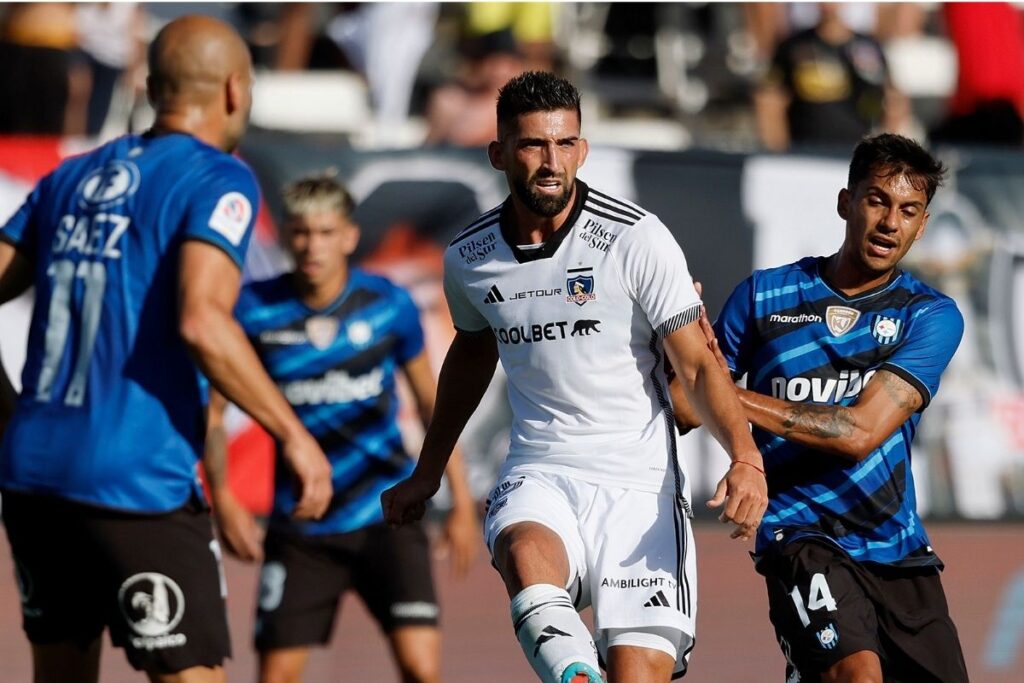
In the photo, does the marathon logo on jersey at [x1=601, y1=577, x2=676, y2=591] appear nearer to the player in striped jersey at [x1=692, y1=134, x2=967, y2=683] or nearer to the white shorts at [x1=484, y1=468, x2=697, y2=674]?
the white shorts at [x1=484, y1=468, x2=697, y2=674]

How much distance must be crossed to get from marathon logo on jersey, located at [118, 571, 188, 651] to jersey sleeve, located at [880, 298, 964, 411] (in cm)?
235

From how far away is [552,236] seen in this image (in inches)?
203

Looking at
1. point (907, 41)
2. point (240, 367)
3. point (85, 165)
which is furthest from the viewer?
point (907, 41)

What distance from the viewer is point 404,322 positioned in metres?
7.27

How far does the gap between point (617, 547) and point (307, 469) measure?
95 centimetres

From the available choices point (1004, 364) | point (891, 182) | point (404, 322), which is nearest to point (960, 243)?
point (1004, 364)

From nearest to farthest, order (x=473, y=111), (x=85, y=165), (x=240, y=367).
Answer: (x=240, y=367) → (x=85, y=165) → (x=473, y=111)

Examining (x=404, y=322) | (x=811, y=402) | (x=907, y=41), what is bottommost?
(x=811, y=402)

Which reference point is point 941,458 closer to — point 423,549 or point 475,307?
point 423,549

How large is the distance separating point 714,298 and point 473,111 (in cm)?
264

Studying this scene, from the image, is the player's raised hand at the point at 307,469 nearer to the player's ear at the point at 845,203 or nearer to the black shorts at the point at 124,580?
the black shorts at the point at 124,580

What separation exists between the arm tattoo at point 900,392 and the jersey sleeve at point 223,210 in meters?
2.06

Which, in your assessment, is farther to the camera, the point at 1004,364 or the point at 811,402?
the point at 1004,364

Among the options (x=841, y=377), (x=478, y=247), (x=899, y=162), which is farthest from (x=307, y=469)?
(x=899, y=162)
